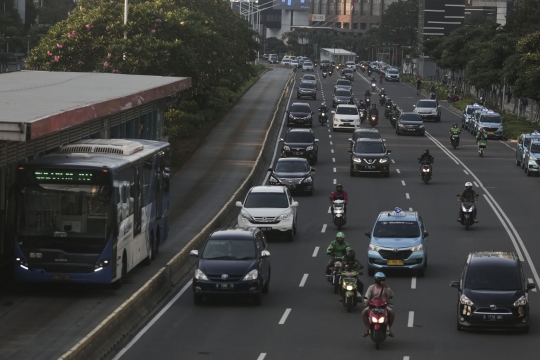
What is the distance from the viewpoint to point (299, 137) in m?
→ 55.0

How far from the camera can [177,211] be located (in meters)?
39.4

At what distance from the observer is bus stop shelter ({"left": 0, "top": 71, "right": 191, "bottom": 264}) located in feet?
73.7

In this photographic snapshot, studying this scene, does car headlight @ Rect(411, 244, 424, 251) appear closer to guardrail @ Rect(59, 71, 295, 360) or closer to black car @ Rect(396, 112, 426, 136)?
guardrail @ Rect(59, 71, 295, 360)

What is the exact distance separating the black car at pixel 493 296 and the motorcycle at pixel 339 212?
1357 cm

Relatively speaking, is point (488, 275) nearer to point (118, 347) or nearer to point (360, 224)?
point (118, 347)

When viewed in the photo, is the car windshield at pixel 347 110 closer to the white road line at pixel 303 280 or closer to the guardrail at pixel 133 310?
the guardrail at pixel 133 310

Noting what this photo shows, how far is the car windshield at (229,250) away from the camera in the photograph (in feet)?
80.7

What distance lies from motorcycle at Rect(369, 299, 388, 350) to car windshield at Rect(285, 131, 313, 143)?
34.9 m

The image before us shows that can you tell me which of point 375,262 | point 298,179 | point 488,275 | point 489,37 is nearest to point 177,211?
point 298,179

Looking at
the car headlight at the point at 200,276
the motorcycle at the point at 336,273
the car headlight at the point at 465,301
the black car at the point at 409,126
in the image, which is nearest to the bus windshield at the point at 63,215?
the car headlight at the point at 200,276

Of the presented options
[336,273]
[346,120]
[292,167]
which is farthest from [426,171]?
[346,120]

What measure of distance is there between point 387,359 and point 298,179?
24.6 m

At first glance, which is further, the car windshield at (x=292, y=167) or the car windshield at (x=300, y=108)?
the car windshield at (x=300, y=108)

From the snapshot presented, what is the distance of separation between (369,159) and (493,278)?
92.2 ft
